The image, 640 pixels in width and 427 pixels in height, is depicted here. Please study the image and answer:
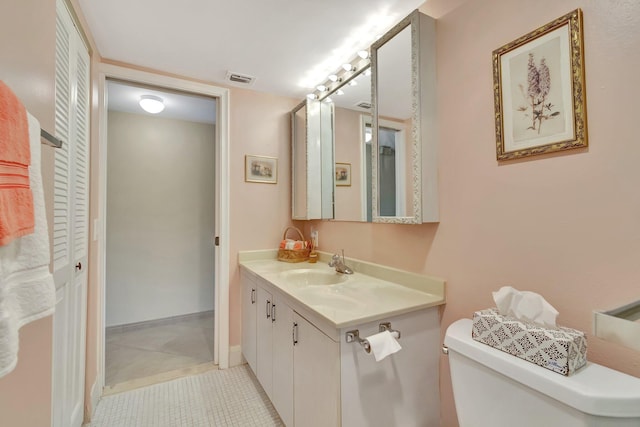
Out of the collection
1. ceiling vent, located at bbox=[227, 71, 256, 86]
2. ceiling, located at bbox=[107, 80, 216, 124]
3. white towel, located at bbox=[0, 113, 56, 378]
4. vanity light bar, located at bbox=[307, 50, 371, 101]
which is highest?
ceiling, located at bbox=[107, 80, 216, 124]

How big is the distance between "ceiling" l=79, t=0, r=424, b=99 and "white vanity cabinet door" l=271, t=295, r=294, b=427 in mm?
1580

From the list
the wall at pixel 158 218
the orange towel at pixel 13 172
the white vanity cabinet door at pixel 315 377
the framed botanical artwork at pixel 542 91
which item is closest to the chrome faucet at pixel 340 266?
the white vanity cabinet door at pixel 315 377

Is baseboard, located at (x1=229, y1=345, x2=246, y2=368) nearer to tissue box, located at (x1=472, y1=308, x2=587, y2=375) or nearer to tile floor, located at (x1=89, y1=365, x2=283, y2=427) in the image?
tile floor, located at (x1=89, y1=365, x2=283, y2=427)

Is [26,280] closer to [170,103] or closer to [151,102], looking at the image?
[151,102]

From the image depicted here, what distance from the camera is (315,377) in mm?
1149

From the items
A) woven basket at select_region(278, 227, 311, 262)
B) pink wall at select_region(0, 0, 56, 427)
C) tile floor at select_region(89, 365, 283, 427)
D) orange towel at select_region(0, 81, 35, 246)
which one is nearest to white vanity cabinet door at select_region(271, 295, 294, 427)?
tile floor at select_region(89, 365, 283, 427)

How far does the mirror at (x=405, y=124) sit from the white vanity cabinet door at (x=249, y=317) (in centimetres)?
107

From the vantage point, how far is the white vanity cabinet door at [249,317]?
1919 millimetres

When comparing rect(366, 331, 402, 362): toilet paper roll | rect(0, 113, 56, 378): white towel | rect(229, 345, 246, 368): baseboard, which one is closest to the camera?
rect(0, 113, 56, 378): white towel

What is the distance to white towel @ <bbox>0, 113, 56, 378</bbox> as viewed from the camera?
46 centimetres

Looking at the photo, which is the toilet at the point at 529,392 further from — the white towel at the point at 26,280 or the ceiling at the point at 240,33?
the ceiling at the point at 240,33

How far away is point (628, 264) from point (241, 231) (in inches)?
86.0

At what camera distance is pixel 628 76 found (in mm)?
772

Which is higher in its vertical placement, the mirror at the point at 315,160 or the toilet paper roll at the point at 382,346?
the mirror at the point at 315,160
